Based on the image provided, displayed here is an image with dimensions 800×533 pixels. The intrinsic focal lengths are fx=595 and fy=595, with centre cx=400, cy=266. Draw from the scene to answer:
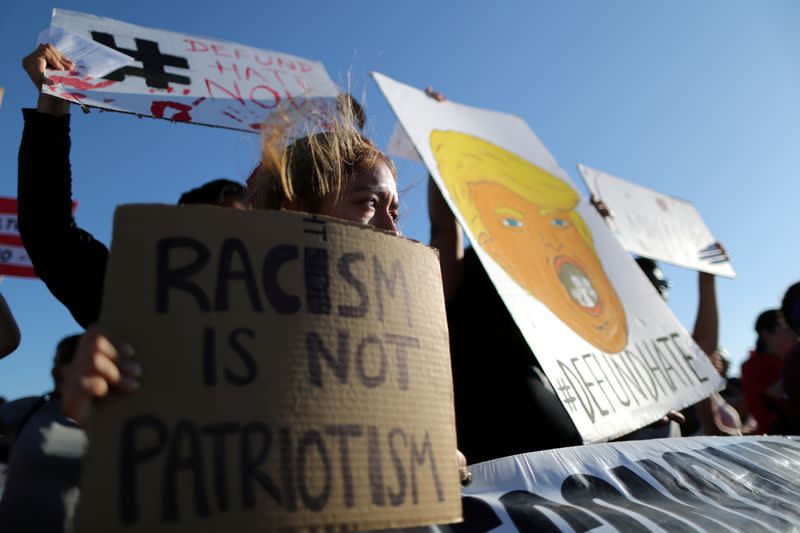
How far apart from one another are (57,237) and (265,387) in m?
0.72

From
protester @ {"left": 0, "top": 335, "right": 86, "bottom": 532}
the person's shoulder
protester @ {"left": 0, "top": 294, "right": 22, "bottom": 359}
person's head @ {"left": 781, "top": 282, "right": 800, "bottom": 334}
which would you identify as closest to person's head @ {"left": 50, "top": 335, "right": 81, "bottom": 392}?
the person's shoulder

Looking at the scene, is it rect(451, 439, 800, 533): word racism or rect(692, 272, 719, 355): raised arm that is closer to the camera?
rect(451, 439, 800, 533): word racism

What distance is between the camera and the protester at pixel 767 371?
3.02 metres

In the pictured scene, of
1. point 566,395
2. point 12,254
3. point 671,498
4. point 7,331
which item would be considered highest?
point 12,254

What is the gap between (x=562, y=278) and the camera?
1809 mm

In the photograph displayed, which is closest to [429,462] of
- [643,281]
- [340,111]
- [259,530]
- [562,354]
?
[259,530]

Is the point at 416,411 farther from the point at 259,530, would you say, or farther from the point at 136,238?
the point at 136,238

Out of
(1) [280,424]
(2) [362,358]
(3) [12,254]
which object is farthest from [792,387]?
(3) [12,254]

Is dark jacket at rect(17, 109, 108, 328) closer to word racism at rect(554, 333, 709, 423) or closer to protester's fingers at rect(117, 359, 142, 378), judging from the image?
protester's fingers at rect(117, 359, 142, 378)

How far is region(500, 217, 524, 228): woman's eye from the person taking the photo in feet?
5.90

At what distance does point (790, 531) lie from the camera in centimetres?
119

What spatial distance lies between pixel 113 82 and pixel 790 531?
2.08 m

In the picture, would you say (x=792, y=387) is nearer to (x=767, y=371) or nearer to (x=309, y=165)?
(x=767, y=371)

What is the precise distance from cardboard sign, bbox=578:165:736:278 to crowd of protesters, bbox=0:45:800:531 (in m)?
1.11
